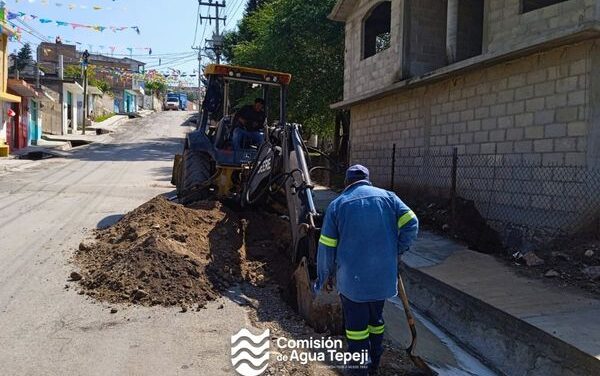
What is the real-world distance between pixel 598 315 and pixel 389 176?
854 cm

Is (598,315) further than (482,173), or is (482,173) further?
(482,173)

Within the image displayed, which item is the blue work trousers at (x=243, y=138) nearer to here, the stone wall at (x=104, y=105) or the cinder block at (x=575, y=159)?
the cinder block at (x=575, y=159)

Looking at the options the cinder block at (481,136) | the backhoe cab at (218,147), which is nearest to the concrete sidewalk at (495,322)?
the cinder block at (481,136)

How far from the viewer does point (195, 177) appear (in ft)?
29.9

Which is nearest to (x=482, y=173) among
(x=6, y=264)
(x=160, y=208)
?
(x=160, y=208)

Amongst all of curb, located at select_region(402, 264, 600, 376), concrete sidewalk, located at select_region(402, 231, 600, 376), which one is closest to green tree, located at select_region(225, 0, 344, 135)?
concrete sidewalk, located at select_region(402, 231, 600, 376)

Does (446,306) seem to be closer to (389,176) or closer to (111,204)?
(389,176)

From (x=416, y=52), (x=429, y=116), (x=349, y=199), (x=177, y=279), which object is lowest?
(x=177, y=279)

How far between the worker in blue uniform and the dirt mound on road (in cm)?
205

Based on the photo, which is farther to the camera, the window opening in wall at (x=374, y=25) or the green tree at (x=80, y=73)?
the green tree at (x=80, y=73)

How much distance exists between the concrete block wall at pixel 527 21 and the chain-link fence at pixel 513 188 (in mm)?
1890

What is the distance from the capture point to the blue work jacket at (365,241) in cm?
395

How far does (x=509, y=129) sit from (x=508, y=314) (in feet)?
15.0

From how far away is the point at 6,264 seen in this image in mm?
6828
